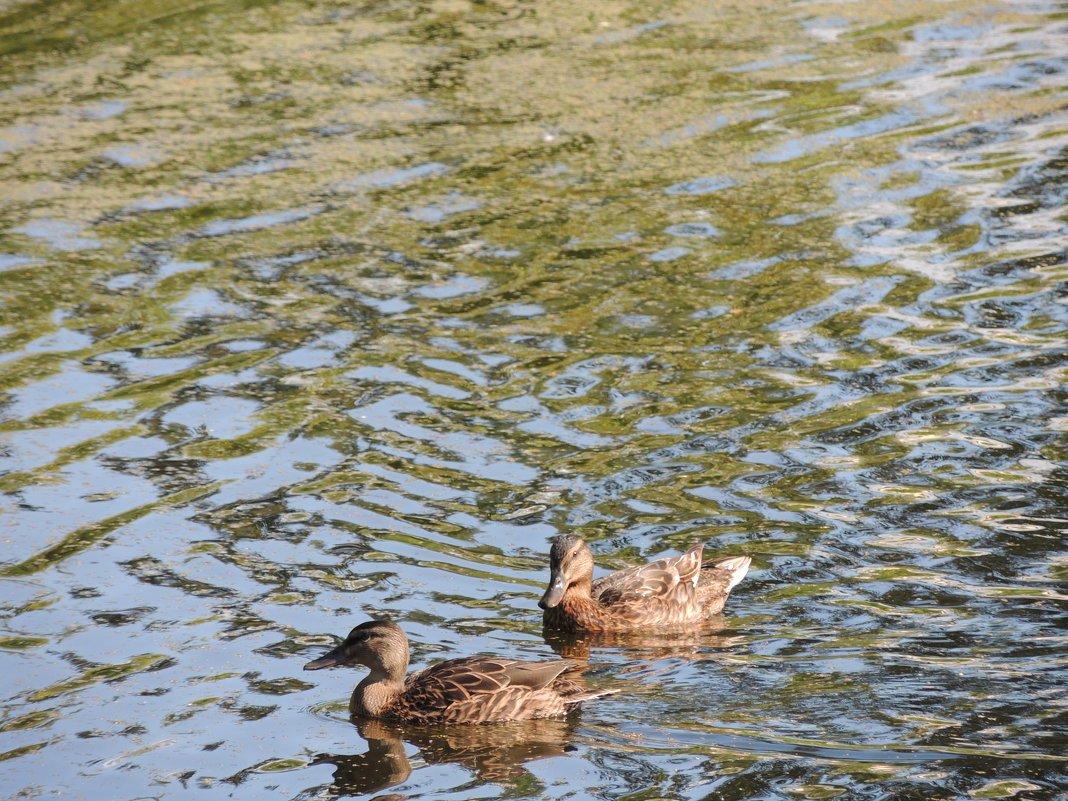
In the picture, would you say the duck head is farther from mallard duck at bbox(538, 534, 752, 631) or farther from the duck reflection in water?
mallard duck at bbox(538, 534, 752, 631)

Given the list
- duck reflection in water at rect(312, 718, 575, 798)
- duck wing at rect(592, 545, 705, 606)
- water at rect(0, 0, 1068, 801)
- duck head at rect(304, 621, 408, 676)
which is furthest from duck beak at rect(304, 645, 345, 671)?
duck wing at rect(592, 545, 705, 606)

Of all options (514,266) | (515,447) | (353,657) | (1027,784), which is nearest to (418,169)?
(514,266)

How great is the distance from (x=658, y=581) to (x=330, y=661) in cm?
157

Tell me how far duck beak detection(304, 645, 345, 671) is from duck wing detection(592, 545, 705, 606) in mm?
1400

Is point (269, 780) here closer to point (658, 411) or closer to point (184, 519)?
point (184, 519)

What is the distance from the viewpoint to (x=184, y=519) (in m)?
7.34

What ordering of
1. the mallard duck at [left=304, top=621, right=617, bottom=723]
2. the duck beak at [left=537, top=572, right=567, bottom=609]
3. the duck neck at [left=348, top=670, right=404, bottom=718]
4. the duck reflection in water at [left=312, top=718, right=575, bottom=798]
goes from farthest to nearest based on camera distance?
the duck beak at [left=537, top=572, right=567, bottom=609], the duck neck at [left=348, top=670, right=404, bottom=718], the mallard duck at [left=304, top=621, right=617, bottom=723], the duck reflection in water at [left=312, top=718, right=575, bottom=798]

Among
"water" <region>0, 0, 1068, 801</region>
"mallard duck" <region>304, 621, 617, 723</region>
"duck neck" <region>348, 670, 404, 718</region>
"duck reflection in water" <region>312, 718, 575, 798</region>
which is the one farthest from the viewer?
"duck neck" <region>348, 670, 404, 718</region>

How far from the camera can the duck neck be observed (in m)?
5.83

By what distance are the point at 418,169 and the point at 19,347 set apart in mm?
3935

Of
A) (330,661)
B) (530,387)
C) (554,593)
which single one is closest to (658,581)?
(554,593)

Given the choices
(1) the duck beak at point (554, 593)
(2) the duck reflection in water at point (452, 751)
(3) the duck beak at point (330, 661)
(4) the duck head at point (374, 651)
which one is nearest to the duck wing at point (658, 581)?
(1) the duck beak at point (554, 593)

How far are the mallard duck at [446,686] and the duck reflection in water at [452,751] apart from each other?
1.8 inches

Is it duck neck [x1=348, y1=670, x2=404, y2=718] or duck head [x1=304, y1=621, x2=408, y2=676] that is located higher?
duck head [x1=304, y1=621, x2=408, y2=676]
